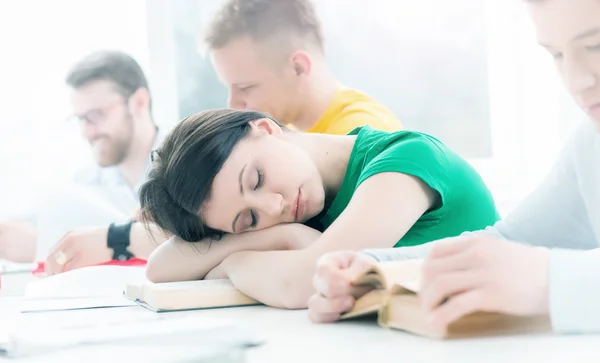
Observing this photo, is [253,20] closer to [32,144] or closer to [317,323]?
[32,144]

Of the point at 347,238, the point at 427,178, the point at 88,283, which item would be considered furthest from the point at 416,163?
the point at 88,283

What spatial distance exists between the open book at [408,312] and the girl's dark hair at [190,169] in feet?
1.22

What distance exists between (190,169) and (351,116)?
32.2 inches

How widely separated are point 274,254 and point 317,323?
24 cm

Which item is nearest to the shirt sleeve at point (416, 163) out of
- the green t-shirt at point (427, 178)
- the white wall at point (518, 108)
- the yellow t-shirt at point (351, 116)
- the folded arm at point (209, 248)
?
the green t-shirt at point (427, 178)

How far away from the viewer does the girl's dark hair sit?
1.06 m

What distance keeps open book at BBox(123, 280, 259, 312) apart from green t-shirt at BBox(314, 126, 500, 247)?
0.22 metres

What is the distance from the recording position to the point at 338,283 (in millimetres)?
741

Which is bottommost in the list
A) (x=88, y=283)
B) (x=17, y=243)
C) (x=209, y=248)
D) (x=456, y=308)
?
(x=17, y=243)

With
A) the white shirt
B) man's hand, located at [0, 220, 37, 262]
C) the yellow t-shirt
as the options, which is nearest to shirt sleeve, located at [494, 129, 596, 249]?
the white shirt

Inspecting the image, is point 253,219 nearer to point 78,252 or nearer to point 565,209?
point 565,209

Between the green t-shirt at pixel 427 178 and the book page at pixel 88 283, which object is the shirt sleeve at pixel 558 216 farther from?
the book page at pixel 88 283

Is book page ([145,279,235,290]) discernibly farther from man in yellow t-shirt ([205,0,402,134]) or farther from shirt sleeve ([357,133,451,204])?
man in yellow t-shirt ([205,0,402,134])

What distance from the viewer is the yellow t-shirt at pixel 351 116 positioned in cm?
180
